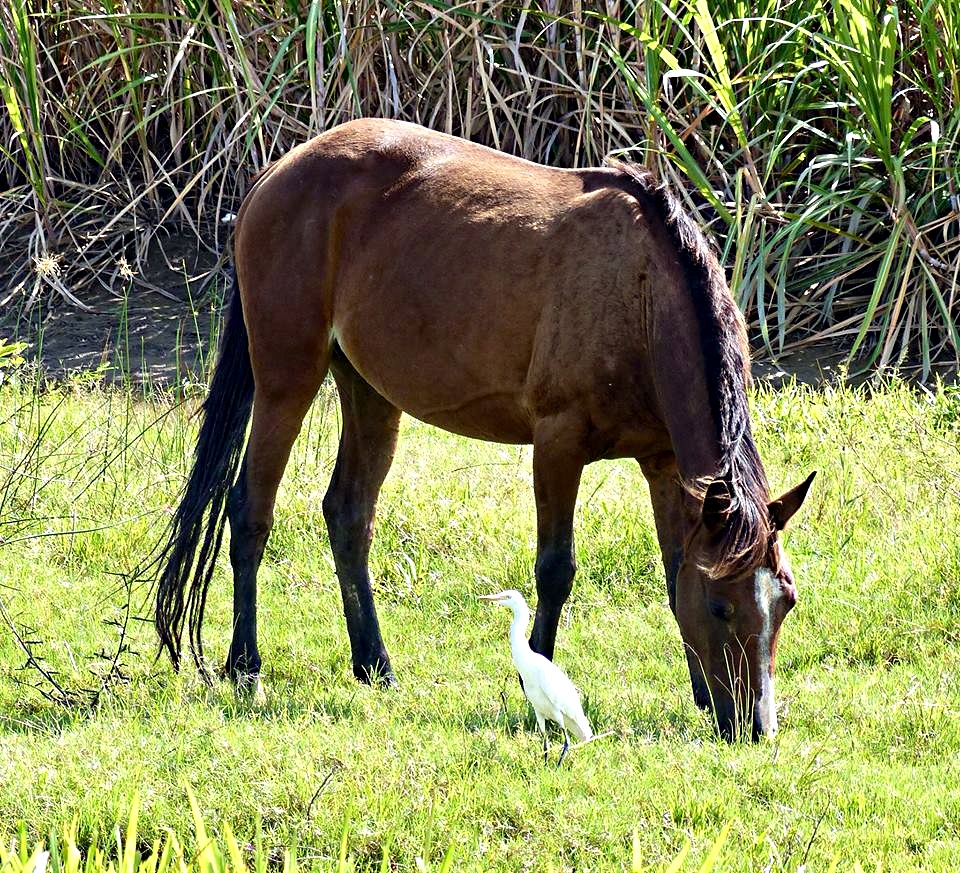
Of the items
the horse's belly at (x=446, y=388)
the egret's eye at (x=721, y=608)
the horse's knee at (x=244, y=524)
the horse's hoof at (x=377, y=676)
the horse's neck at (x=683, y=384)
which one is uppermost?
the horse's neck at (x=683, y=384)

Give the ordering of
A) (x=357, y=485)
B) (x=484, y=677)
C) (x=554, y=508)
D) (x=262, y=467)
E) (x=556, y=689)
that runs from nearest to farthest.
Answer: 1. (x=556, y=689)
2. (x=554, y=508)
3. (x=484, y=677)
4. (x=262, y=467)
5. (x=357, y=485)

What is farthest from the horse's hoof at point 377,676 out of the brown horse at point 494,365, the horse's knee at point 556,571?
the horse's knee at point 556,571

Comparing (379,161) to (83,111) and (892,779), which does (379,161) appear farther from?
(83,111)

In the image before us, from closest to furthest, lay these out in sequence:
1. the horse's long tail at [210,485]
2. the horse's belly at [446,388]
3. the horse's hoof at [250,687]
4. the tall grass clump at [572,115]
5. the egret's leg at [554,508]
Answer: the egret's leg at [554,508], the horse's hoof at [250,687], the horse's belly at [446,388], the horse's long tail at [210,485], the tall grass clump at [572,115]

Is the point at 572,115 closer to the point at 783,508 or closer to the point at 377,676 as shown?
the point at 377,676

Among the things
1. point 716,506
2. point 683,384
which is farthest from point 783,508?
point 683,384

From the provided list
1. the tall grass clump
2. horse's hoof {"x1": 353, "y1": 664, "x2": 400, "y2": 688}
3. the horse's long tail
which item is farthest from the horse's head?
the tall grass clump

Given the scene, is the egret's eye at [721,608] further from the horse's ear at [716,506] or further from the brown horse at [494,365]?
the horse's ear at [716,506]

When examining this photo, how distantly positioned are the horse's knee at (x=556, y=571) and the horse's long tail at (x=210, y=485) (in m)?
1.29

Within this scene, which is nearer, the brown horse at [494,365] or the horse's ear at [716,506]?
the horse's ear at [716,506]

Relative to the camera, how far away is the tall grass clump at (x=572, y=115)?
7.82 meters

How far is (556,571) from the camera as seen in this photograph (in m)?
4.78

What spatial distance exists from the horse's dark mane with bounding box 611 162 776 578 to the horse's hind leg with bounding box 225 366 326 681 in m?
1.53

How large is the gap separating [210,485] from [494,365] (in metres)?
1.27
